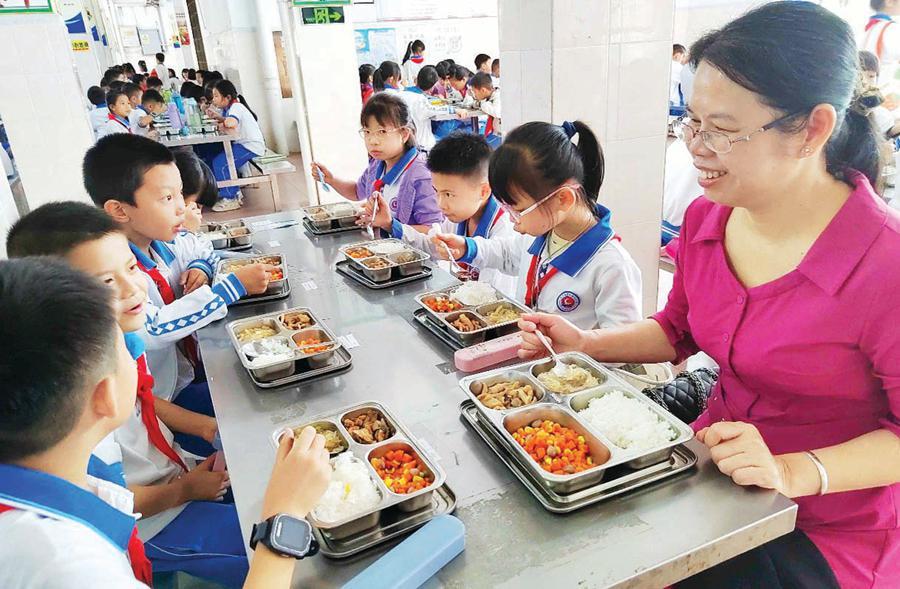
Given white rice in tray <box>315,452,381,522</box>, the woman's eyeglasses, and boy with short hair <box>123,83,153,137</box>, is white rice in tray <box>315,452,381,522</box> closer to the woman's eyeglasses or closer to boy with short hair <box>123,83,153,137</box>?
the woman's eyeglasses

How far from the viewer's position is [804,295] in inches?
45.3

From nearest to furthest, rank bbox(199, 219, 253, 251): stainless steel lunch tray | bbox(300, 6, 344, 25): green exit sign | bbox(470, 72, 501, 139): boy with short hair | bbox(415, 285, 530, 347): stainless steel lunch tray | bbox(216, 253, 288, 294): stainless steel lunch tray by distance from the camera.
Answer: bbox(415, 285, 530, 347): stainless steel lunch tray < bbox(216, 253, 288, 294): stainless steel lunch tray < bbox(199, 219, 253, 251): stainless steel lunch tray < bbox(300, 6, 344, 25): green exit sign < bbox(470, 72, 501, 139): boy with short hair

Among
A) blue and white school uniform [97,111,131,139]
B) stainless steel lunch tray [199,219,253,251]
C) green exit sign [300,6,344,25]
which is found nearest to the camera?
stainless steel lunch tray [199,219,253,251]

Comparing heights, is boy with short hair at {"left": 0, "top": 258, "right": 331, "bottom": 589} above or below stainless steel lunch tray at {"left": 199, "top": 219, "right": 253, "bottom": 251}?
above

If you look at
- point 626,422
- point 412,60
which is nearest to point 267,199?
point 412,60

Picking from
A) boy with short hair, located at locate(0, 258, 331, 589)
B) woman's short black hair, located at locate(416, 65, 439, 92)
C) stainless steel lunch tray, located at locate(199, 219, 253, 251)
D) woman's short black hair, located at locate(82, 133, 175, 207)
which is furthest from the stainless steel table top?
woman's short black hair, located at locate(416, 65, 439, 92)

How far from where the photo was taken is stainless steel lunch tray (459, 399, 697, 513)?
0.99 m

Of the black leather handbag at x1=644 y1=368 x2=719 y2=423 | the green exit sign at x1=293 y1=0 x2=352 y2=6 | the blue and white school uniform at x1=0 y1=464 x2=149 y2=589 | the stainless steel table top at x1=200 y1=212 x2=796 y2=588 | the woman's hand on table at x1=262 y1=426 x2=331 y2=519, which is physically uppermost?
the green exit sign at x1=293 y1=0 x2=352 y2=6

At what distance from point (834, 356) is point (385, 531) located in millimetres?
908

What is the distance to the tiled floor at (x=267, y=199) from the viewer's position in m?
6.66

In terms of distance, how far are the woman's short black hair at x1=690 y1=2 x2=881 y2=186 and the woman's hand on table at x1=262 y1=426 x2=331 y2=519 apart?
1.02 meters

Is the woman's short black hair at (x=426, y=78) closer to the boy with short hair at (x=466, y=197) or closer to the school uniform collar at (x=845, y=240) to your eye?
the boy with short hair at (x=466, y=197)

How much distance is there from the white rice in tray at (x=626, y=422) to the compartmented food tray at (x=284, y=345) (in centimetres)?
67

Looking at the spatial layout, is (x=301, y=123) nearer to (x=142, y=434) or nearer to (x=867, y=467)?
(x=142, y=434)
